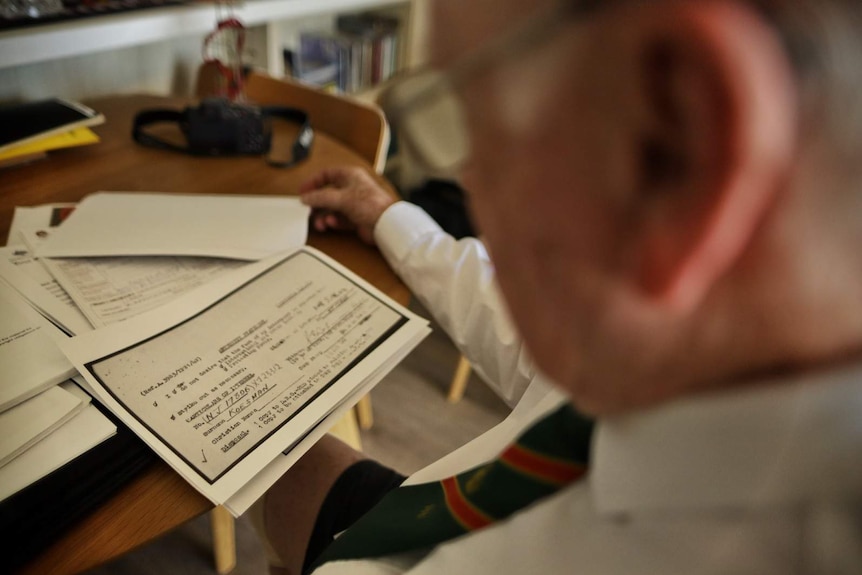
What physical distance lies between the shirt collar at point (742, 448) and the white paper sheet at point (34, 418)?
46 cm

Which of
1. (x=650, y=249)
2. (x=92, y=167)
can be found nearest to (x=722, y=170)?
(x=650, y=249)

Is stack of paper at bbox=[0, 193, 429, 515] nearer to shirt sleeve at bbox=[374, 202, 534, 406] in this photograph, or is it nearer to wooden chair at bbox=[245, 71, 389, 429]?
shirt sleeve at bbox=[374, 202, 534, 406]

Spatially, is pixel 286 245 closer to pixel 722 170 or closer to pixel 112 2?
pixel 722 170

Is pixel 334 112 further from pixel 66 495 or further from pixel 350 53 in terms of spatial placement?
pixel 66 495

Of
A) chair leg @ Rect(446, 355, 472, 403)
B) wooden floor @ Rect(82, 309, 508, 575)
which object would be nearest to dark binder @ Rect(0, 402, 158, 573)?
wooden floor @ Rect(82, 309, 508, 575)

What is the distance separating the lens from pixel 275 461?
502 millimetres

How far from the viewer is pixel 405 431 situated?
154cm

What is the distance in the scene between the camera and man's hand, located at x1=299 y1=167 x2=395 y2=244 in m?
0.84

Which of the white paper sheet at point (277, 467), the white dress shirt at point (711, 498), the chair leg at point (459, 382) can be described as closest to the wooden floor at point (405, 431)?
the chair leg at point (459, 382)

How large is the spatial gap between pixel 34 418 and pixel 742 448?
55 cm

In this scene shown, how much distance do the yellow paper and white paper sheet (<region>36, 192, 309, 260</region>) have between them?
0.62 feet

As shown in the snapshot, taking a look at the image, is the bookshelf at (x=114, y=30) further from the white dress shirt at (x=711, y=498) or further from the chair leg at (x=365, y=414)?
the white dress shirt at (x=711, y=498)

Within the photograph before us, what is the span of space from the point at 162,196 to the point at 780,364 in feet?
2.88

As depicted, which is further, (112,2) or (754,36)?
(112,2)
